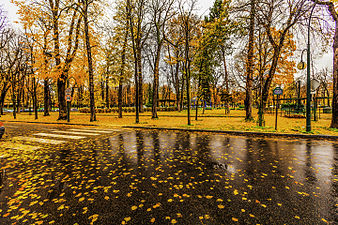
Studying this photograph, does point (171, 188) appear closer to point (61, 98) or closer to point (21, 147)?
point (21, 147)

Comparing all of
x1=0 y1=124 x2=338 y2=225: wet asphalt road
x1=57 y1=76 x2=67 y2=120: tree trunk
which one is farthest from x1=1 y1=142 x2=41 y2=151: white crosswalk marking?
x1=57 y1=76 x2=67 y2=120: tree trunk

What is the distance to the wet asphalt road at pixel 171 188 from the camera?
2.46 m

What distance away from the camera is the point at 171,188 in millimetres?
3334

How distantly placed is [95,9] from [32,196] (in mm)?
19820

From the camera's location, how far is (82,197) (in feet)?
9.98

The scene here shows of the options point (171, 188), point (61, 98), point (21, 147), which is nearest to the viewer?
point (171, 188)

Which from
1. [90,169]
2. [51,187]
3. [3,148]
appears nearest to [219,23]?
[90,169]

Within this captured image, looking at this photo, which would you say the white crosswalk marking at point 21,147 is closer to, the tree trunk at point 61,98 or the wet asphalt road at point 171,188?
the wet asphalt road at point 171,188

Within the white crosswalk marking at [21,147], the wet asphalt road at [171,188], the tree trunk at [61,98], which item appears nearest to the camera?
the wet asphalt road at [171,188]

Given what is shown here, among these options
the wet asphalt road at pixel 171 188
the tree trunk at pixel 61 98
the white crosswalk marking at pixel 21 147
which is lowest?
the wet asphalt road at pixel 171 188

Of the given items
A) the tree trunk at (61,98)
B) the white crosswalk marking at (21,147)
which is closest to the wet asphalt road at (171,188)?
the white crosswalk marking at (21,147)

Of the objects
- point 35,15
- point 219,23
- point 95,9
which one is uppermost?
point 95,9

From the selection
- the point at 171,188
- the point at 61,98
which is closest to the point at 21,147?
the point at 171,188

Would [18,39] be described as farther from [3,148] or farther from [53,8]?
[3,148]
